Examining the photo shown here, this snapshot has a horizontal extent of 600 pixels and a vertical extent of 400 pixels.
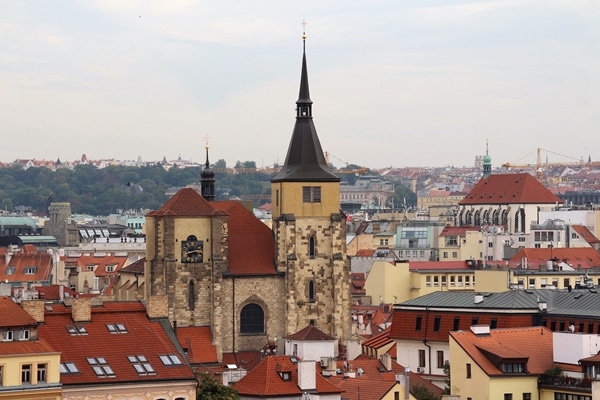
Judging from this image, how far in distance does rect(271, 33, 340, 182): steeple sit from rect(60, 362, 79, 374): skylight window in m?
46.1

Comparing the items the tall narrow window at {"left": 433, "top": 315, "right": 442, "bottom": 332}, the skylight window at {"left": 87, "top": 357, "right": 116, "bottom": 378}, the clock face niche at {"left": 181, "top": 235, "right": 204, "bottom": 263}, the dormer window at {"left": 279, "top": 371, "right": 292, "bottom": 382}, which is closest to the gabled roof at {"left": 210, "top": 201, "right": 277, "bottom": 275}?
the clock face niche at {"left": 181, "top": 235, "right": 204, "bottom": 263}

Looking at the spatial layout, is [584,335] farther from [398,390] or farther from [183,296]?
[183,296]

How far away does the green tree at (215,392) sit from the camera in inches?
2665

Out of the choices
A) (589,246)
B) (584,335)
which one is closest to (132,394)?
(584,335)

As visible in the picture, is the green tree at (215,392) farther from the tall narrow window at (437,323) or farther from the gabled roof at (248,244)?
the gabled roof at (248,244)

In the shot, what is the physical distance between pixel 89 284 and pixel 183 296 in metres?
47.8

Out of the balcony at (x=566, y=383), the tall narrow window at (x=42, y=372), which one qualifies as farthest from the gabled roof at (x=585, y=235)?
the tall narrow window at (x=42, y=372)

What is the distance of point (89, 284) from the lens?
153250 mm

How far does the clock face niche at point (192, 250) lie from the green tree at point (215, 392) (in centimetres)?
3693

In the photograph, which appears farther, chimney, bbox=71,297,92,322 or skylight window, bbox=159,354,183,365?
chimney, bbox=71,297,92,322

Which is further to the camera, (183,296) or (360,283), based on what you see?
(360,283)

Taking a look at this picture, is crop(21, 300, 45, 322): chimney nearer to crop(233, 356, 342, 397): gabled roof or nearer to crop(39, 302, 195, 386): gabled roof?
crop(39, 302, 195, 386): gabled roof

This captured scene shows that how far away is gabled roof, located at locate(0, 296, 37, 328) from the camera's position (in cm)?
6294

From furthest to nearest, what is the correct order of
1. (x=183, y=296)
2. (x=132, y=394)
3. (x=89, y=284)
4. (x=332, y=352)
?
(x=89, y=284), (x=183, y=296), (x=332, y=352), (x=132, y=394)
